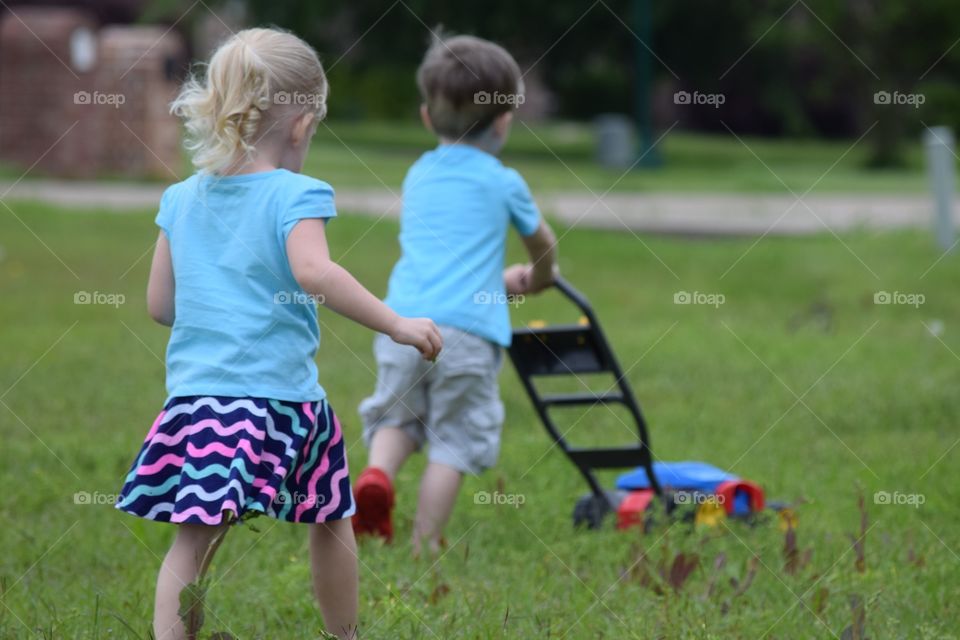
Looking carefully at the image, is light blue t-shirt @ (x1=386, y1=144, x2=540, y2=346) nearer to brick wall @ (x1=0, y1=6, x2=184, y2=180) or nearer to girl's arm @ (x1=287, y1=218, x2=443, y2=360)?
girl's arm @ (x1=287, y1=218, x2=443, y2=360)

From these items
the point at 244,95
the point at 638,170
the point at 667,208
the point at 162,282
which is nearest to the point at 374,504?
the point at 162,282

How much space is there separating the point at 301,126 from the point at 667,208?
1183 centimetres

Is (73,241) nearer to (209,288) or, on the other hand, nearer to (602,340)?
(602,340)

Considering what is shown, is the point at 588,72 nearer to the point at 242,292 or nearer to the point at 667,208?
the point at 667,208

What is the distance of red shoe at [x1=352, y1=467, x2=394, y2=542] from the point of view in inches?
148

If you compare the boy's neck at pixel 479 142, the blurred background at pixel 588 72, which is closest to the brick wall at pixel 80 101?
the blurred background at pixel 588 72

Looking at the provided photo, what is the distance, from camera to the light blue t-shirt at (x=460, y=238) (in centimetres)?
400

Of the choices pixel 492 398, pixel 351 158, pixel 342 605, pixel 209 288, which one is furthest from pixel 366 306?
pixel 351 158

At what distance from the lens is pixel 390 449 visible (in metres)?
4.08

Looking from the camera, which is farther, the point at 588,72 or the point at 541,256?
the point at 588,72

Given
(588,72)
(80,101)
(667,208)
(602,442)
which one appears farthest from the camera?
(588,72)

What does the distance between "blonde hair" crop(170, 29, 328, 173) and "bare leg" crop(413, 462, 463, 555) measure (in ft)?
4.54

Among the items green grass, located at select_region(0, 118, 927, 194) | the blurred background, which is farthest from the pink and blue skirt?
the blurred background

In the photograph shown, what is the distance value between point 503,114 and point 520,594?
1432 millimetres
